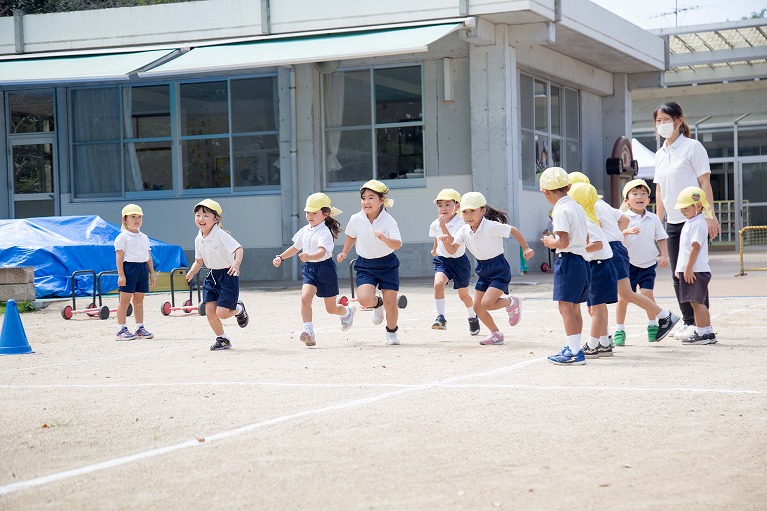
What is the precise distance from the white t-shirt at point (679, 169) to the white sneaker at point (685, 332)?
1.02 metres

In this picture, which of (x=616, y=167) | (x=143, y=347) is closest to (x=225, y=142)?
(x=616, y=167)

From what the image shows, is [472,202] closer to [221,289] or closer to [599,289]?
[599,289]

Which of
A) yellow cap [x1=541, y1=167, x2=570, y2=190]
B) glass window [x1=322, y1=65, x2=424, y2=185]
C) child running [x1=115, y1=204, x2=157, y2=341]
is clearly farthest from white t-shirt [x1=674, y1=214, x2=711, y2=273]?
glass window [x1=322, y1=65, x2=424, y2=185]

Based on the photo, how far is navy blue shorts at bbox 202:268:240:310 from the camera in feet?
36.2

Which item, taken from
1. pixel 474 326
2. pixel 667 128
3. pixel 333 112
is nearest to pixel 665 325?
pixel 667 128

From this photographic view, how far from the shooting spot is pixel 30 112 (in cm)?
2594

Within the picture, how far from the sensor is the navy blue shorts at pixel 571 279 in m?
8.79

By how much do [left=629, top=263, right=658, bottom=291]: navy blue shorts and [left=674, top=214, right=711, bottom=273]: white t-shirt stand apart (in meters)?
0.63

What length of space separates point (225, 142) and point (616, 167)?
10.5 meters

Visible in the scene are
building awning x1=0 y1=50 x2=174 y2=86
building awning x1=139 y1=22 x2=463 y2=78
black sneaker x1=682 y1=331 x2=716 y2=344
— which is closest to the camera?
black sneaker x1=682 y1=331 x2=716 y2=344

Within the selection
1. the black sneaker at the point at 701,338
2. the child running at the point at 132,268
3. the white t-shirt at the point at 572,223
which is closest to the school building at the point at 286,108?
the child running at the point at 132,268

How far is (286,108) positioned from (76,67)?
4583mm

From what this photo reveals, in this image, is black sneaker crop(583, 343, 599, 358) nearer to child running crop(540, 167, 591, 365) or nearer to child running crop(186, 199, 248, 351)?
child running crop(540, 167, 591, 365)

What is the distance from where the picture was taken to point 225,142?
2450 cm
